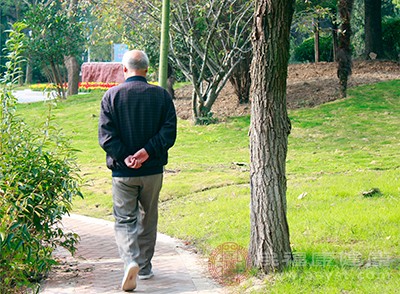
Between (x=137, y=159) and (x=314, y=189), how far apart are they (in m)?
4.09

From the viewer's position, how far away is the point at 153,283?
7215 millimetres

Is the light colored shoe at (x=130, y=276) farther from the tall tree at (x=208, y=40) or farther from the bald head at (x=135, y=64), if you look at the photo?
the tall tree at (x=208, y=40)

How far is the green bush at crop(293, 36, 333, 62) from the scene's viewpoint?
2948cm

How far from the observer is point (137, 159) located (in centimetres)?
698

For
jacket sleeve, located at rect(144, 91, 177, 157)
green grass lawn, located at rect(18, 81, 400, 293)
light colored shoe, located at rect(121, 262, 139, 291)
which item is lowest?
green grass lawn, located at rect(18, 81, 400, 293)

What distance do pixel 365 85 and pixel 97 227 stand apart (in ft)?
42.7

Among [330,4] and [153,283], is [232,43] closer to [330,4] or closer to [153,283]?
[330,4]

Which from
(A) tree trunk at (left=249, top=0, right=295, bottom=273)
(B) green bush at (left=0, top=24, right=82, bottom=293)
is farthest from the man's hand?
(A) tree trunk at (left=249, top=0, right=295, bottom=273)

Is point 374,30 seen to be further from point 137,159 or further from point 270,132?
point 137,159

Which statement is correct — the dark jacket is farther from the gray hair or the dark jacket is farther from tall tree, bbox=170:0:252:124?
tall tree, bbox=170:0:252:124

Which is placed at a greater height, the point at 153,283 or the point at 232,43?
the point at 232,43

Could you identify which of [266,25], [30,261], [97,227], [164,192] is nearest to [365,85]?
[164,192]

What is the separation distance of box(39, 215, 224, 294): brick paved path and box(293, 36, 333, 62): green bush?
21.2 meters

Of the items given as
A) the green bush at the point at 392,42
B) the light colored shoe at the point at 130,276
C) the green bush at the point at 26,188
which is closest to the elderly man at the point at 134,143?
the light colored shoe at the point at 130,276
